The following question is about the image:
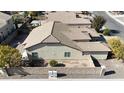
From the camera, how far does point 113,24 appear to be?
39.9 m

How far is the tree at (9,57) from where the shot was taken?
866 inches

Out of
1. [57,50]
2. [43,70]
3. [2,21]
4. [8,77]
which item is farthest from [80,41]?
[2,21]

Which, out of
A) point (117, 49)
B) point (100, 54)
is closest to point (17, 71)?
point (100, 54)

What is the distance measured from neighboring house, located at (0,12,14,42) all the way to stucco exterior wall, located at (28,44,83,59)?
27.8 ft

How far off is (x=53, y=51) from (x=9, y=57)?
5973 mm

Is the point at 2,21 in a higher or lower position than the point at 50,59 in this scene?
higher

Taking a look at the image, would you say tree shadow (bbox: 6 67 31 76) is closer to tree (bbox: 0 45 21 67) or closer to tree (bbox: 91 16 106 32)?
tree (bbox: 0 45 21 67)

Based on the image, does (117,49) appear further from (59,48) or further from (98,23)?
(98,23)

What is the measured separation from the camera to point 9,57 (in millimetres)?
22203

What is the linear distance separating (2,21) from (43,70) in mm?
15742

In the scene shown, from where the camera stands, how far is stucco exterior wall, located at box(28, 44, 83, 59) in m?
26.2

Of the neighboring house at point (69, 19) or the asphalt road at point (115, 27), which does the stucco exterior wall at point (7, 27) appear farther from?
the asphalt road at point (115, 27)

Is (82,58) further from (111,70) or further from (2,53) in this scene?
(2,53)

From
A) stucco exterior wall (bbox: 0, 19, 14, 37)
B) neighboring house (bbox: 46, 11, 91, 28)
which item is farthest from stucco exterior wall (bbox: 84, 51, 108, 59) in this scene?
stucco exterior wall (bbox: 0, 19, 14, 37)
